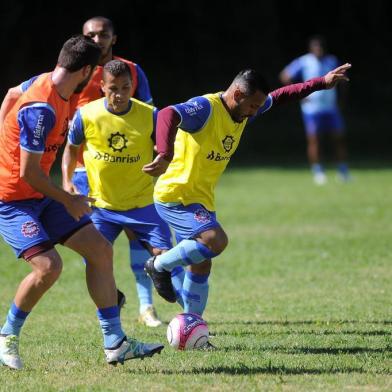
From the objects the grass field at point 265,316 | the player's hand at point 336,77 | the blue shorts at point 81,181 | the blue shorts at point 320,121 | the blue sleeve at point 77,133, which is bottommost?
the blue shorts at point 320,121

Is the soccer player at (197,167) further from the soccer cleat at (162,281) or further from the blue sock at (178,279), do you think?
the blue sock at (178,279)

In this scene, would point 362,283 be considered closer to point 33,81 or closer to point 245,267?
point 245,267

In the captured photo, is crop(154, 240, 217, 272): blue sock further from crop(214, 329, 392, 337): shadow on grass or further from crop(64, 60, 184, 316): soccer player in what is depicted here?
crop(214, 329, 392, 337): shadow on grass

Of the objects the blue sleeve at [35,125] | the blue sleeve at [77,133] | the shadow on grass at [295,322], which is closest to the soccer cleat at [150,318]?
the shadow on grass at [295,322]

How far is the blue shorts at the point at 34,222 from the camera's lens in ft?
19.6

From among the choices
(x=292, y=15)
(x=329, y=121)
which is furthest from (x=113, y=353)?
(x=292, y=15)

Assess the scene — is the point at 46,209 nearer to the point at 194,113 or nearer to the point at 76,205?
the point at 76,205

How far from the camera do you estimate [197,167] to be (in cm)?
692

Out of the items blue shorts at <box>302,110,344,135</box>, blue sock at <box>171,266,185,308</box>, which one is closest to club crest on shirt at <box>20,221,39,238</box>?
blue sock at <box>171,266,185,308</box>

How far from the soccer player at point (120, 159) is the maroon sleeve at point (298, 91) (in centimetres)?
97

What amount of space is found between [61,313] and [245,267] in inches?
109

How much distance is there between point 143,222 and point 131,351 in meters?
1.76

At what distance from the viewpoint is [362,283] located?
9.34 metres

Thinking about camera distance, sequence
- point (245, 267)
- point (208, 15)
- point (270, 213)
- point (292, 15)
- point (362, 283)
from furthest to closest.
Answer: point (292, 15) < point (208, 15) < point (270, 213) < point (245, 267) < point (362, 283)
